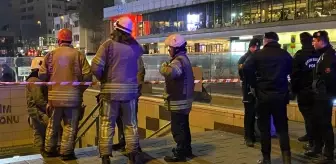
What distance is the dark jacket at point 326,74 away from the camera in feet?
17.4

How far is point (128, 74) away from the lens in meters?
5.09

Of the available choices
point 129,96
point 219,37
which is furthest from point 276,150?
point 219,37

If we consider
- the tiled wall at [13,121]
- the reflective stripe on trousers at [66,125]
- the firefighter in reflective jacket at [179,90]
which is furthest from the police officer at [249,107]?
the tiled wall at [13,121]

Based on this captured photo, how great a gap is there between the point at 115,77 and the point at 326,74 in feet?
8.74

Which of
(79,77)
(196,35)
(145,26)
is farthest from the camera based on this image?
(145,26)

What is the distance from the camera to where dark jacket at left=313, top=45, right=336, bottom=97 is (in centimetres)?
532

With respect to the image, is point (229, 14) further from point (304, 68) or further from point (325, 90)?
point (325, 90)

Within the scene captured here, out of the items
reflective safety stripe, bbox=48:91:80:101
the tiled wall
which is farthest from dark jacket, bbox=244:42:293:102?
the tiled wall

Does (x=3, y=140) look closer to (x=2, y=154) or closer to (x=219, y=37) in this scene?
(x=2, y=154)

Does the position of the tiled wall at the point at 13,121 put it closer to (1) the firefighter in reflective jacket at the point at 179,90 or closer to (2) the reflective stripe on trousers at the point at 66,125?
(2) the reflective stripe on trousers at the point at 66,125

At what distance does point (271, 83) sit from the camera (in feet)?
16.8

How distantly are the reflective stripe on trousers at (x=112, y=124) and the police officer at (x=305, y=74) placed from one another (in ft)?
7.88

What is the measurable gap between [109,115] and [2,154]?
7462 mm

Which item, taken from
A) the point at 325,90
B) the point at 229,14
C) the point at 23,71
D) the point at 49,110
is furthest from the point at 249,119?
the point at 229,14
